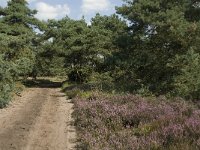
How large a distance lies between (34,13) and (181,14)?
34.4 m

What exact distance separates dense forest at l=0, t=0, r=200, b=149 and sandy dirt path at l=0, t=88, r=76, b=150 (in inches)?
29.1

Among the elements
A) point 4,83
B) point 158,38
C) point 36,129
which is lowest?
point 36,129

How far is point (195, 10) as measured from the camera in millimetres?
27109

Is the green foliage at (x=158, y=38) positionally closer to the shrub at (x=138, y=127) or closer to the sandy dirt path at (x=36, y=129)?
the sandy dirt path at (x=36, y=129)

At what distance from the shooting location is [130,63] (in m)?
28.1

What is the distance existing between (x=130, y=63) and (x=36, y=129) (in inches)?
552

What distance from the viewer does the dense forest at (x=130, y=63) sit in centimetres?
1176

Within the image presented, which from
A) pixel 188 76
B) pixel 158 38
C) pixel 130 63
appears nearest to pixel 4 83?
pixel 130 63

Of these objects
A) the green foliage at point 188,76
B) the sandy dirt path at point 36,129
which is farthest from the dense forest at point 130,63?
the sandy dirt path at point 36,129

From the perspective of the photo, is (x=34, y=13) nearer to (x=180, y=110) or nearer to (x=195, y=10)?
Result: (x=195, y=10)

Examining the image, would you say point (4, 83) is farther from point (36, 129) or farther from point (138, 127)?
point (138, 127)

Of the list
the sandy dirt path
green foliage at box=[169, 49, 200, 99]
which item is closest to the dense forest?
green foliage at box=[169, 49, 200, 99]

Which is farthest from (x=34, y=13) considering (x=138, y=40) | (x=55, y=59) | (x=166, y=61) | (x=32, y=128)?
(x=32, y=128)

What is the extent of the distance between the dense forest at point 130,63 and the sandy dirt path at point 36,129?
2.42 feet
